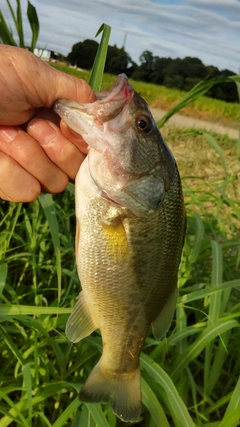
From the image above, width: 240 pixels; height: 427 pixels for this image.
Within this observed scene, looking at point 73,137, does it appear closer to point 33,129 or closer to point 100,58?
point 33,129

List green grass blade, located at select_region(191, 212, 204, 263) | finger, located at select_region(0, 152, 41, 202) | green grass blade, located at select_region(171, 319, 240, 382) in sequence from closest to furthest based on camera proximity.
Result: finger, located at select_region(0, 152, 41, 202) → green grass blade, located at select_region(171, 319, 240, 382) → green grass blade, located at select_region(191, 212, 204, 263)

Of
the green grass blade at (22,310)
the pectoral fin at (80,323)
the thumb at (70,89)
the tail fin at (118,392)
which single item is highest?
the thumb at (70,89)

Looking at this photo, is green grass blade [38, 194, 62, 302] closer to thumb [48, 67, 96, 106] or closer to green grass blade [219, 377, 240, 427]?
thumb [48, 67, 96, 106]

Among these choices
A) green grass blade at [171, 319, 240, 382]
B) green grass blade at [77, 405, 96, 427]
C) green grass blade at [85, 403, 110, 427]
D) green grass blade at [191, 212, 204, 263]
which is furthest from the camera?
green grass blade at [191, 212, 204, 263]

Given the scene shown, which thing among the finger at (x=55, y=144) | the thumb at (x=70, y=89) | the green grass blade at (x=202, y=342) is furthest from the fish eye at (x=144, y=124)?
the green grass blade at (x=202, y=342)

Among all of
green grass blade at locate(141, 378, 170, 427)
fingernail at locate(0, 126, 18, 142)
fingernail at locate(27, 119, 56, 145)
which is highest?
fingernail at locate(27, 119, 56, 145)

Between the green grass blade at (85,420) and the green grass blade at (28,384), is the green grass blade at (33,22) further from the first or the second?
the green grass blade at (85,420)

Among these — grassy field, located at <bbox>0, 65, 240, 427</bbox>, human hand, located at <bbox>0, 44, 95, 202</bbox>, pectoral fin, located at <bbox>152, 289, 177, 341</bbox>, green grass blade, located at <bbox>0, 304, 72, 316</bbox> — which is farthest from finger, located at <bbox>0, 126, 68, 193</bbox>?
pectoral fin, located at <bbox>152, 289, 177, 341</bbox>

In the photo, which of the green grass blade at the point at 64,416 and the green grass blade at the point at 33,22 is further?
the green grass blade at the point at 33,22

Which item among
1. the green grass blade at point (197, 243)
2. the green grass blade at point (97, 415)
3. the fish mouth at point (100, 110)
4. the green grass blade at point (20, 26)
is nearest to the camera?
the fish mouth at point (100, 110)
